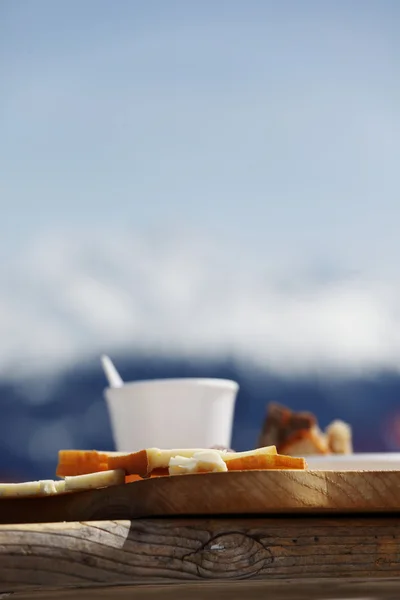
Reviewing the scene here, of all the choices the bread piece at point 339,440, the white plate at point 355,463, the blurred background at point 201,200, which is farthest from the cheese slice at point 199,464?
the blurred background at point 201,200

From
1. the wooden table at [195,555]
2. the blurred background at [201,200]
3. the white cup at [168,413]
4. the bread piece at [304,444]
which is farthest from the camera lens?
the blurred background at [201,200]

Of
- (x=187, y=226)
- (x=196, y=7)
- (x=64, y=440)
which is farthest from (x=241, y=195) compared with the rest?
(x=64, y=440)

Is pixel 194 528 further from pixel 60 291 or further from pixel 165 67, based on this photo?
pixel 165 67

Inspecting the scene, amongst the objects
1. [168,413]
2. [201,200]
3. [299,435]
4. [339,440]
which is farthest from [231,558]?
[201,200]

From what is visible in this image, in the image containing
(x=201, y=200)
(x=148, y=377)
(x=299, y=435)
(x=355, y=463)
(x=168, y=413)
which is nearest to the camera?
(x=355, y=463)

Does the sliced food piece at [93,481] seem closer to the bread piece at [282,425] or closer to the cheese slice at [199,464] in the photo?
the cheese slice at [199,464]

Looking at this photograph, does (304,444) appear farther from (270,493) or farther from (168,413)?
(270,493)
